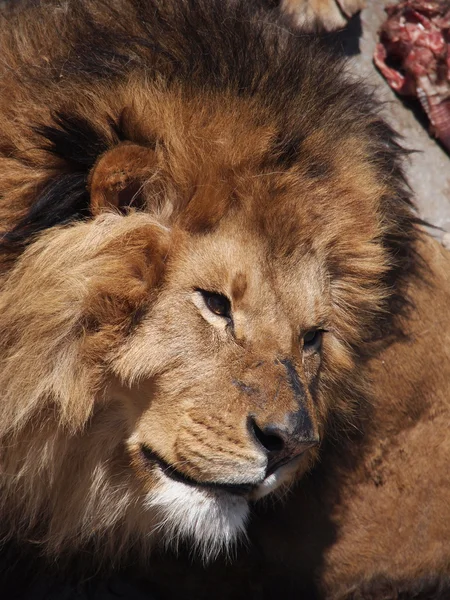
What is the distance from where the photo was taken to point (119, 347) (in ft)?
8.46

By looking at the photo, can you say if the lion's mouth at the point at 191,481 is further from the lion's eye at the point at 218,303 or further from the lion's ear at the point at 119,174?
the lion's ear at the point at 119,174

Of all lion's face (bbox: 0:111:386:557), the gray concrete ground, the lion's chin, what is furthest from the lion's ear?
the gray concrete ground

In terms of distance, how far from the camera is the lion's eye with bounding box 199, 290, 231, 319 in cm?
263

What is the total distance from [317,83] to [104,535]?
1.62m

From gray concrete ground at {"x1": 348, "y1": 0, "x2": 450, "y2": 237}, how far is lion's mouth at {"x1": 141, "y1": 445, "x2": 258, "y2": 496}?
2639 millimetres

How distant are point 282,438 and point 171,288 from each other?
495 mm

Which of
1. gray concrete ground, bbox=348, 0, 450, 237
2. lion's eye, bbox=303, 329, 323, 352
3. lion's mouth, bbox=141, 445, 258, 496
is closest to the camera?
lion's mouth, bbox=141, 445, 258, 496

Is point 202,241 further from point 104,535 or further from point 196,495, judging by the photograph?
point 104,535

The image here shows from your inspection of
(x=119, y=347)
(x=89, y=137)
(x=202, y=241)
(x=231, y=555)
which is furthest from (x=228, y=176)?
(x=231, y=555)

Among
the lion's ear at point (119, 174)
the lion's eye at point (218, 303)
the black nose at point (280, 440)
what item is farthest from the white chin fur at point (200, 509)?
the lion's ear at point (119, 174)

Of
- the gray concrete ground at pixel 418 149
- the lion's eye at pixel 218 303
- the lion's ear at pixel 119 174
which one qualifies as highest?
the lion's ear at pixel 119 174

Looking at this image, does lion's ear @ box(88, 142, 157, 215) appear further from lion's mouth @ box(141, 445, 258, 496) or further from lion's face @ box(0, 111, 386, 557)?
lion's mouth @ box(141, 445, 258, 496)

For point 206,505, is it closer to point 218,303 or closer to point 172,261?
point 218,303

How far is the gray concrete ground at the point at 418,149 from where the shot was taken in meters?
4.97
